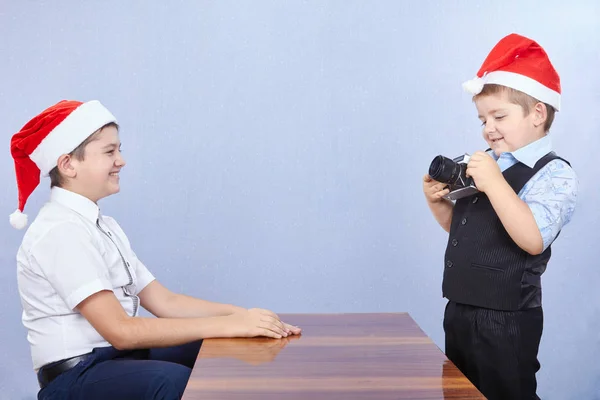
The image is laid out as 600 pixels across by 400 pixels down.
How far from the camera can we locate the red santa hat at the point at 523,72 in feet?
5.93

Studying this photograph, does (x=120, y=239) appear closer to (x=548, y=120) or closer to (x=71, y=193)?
(x=71, y=193)

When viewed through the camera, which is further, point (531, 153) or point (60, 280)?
point (531, 153)

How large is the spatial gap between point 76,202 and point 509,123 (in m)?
1.00

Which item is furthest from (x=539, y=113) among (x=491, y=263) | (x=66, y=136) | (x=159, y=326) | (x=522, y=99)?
(x=66, y=136)

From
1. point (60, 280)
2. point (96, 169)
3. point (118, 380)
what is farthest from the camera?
point (96, 169)

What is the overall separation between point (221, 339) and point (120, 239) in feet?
1.57

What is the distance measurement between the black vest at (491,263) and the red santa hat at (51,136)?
888mm

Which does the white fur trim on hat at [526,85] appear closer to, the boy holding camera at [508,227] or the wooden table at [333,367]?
the boy holding camera at [508,227]

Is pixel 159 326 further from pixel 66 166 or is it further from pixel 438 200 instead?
pixel 438 200

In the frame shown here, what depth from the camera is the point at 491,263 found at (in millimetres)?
1727

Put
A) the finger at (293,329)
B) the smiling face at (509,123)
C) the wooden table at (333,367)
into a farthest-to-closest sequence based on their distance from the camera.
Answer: the smiling face at (509,123)
the finger at (293,329)
the wooden table at (333,367)

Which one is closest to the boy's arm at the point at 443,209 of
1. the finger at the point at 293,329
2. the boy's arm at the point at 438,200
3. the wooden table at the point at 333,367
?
the boy's arm at the point at 438,200

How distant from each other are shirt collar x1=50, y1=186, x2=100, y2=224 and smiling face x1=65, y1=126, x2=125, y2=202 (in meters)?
0.03

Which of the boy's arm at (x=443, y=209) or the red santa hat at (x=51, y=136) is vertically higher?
the red santa hat at (x=51, y=136)
